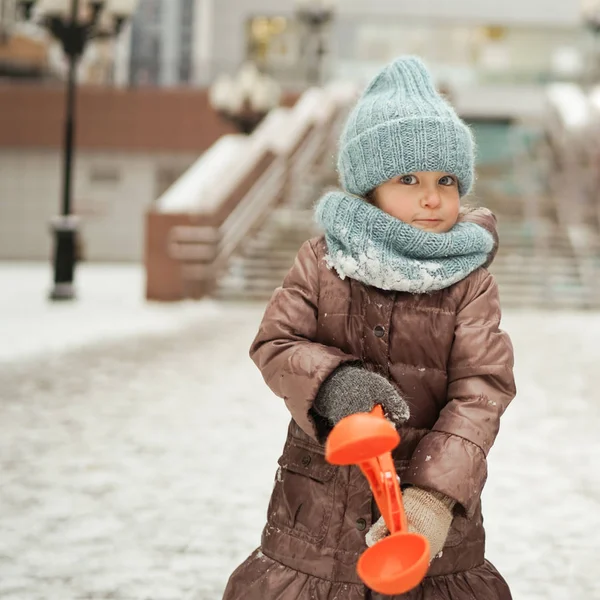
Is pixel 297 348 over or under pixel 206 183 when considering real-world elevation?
over

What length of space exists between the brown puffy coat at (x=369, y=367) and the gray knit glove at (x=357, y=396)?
0.25 feet

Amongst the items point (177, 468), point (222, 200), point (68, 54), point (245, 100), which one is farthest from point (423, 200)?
point (245, 100)

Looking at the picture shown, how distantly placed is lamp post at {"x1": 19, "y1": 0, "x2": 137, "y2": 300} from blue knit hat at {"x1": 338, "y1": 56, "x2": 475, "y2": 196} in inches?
441

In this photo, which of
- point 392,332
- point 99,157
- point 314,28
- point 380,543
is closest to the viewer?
point 380,543

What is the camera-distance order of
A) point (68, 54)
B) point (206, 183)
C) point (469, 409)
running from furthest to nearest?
point (206, 183) < point (68, 54) < point (469, 409)

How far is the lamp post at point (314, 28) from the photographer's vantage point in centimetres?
2383

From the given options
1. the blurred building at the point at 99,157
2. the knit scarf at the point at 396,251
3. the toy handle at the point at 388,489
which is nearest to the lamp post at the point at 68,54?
the blurred building at the point at 99,157

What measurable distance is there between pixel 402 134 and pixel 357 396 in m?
0.60

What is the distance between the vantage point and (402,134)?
2.25 metres

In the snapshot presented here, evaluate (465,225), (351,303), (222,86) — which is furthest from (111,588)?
(222,86)

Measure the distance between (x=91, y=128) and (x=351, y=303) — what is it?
2272cm

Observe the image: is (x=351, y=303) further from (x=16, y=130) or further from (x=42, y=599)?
(x=16, y=130)

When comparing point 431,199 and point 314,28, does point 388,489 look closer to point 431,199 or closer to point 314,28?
point 431,199

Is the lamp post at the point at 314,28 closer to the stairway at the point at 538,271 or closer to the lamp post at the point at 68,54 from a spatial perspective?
the stairway at the point at 538,271
